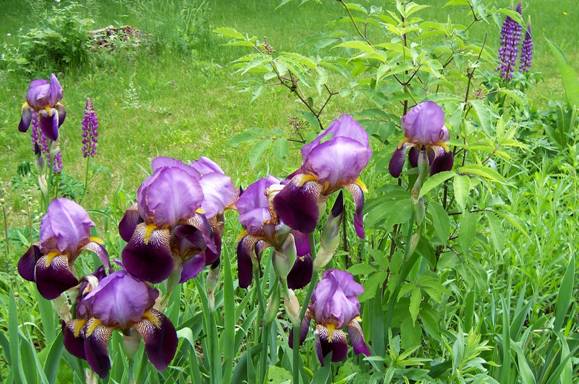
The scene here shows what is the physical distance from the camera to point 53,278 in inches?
47.7

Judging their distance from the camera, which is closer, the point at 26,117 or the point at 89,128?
the point at 26,117

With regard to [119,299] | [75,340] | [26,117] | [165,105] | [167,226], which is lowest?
[165,105]

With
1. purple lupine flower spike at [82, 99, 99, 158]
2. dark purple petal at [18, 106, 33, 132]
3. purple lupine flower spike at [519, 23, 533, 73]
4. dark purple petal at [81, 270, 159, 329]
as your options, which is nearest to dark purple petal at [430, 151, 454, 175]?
dark purple petal at [81, 270, 159, 329]

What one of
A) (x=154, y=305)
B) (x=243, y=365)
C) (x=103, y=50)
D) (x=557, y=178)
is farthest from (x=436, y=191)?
(x=103, y=50)

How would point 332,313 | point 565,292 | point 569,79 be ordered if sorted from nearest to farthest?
point 332,313, point 565,292, point 569,79

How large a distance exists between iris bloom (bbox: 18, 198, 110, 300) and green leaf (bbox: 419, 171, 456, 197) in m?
0.74

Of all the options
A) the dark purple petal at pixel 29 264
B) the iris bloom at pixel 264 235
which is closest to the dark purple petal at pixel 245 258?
the iris bloom at pixel 264 235

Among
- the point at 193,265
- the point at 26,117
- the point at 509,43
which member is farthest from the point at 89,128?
the point at 509,43

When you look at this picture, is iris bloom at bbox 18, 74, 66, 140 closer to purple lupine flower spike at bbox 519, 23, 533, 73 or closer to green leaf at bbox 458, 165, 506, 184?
green leaf at bbox 458, 165, 506, 184

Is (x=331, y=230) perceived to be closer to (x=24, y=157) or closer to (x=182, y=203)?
(x=182, y=203)

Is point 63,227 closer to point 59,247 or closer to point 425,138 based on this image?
point 59,247

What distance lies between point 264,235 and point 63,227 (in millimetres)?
355

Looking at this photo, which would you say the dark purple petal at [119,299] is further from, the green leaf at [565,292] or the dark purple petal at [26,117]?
the dark purple petal at [26,117]

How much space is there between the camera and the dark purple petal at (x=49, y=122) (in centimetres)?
234
